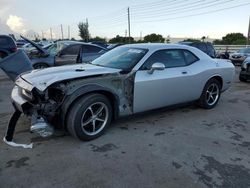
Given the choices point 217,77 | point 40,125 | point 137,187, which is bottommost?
point 137,187

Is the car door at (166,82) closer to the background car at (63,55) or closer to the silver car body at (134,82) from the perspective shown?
the silver car body at (134,82)

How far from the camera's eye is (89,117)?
13.7 ft

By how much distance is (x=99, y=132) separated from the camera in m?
4.29

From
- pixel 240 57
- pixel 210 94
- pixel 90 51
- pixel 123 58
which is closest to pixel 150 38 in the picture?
pixel 240 57

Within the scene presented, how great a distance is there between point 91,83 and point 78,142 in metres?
0.94

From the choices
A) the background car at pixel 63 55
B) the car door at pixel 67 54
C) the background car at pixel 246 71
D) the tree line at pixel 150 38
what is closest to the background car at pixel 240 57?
the background car at pixel 246 71

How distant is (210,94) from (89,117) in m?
3.24

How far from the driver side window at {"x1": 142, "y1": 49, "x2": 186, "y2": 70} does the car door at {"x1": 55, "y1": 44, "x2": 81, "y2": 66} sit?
Answer: 16.9ft

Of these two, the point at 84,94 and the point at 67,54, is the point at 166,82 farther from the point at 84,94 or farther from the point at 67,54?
the point at 67,54

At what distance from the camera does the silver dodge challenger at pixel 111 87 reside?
3871 millimetres

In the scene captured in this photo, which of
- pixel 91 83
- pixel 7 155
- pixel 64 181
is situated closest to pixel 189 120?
pixel 91 83

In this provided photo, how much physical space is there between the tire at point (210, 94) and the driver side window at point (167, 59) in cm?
95

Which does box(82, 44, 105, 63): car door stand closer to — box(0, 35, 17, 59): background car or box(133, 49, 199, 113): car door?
box(0, 35, 17, 59): background car

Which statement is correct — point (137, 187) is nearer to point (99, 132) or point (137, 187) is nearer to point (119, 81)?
point (99, 132)
